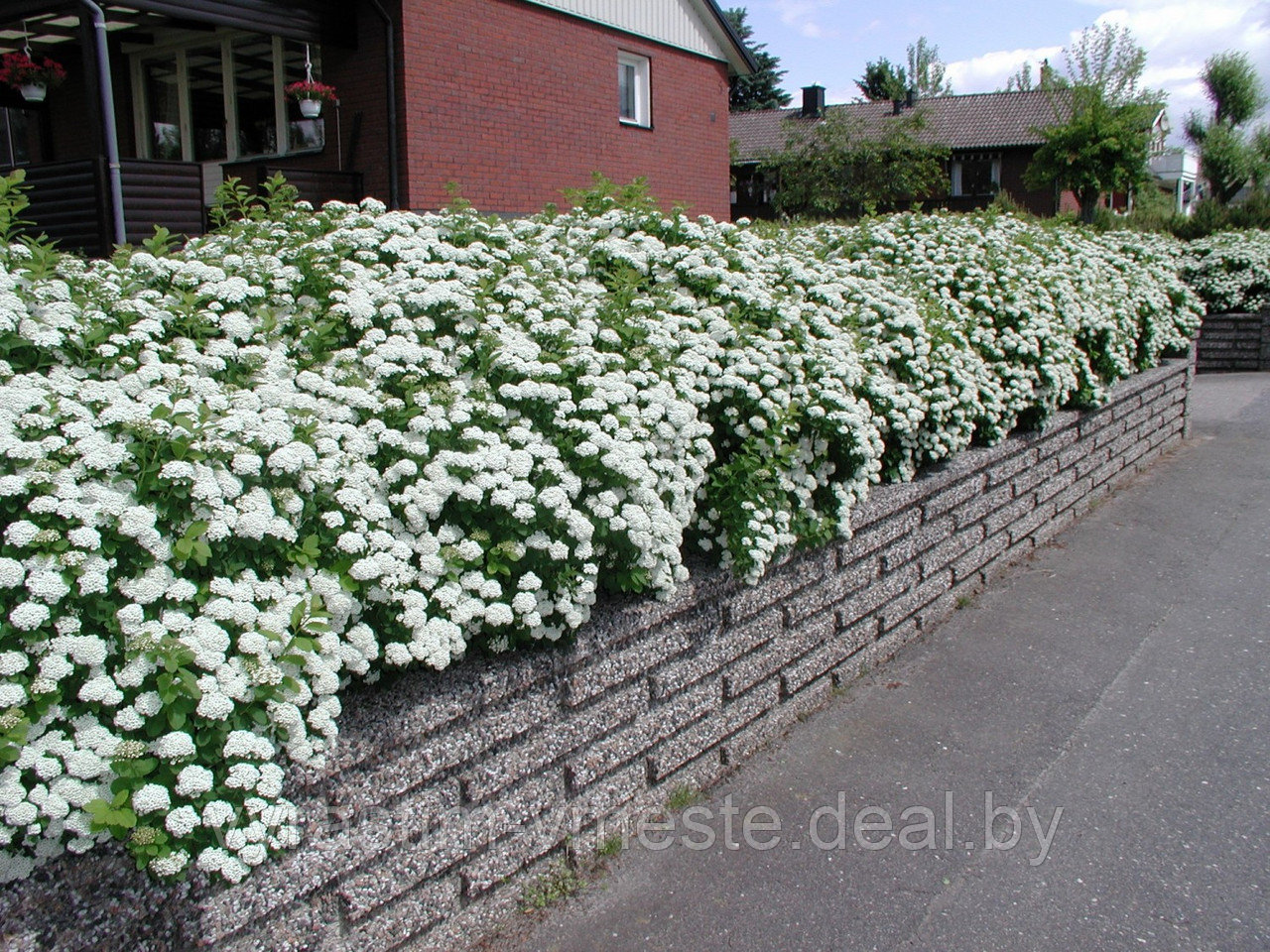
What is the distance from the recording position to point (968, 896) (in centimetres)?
320

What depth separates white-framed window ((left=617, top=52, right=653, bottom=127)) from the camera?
53.8 feet

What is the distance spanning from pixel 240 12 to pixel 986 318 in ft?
29.6

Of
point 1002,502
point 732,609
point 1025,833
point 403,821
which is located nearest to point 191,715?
point 403,821

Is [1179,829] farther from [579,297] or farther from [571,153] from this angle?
[571,153]

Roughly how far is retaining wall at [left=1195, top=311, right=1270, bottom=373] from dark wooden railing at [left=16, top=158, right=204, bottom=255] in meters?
13.5

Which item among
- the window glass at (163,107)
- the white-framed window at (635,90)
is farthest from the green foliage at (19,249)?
the white-framed window at (635,90)

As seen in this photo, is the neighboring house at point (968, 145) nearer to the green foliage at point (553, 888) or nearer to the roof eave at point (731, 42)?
the roof eave at point (731, 42)

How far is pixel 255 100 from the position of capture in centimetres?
1395

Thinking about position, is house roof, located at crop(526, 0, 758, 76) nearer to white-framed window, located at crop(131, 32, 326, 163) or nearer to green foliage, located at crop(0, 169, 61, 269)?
white-framed window, located at crop(131, 32, 326, 163)

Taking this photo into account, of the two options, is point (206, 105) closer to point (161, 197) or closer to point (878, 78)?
point (161, 197)

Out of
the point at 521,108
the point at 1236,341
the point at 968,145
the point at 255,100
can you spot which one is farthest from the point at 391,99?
the point at 968,145

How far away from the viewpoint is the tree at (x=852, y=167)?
33.7 metres

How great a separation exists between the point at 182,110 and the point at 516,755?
46.1 feet

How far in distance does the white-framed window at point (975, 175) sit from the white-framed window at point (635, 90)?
26.4 m
